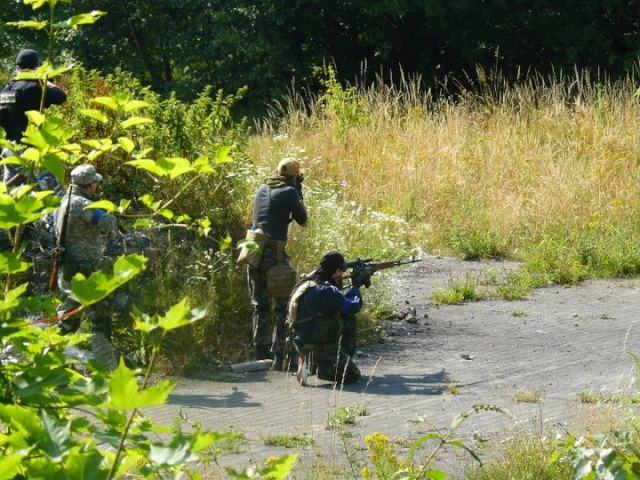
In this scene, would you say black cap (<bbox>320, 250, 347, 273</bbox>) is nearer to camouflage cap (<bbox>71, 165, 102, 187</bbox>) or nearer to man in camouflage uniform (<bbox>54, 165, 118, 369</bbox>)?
man in camouflage uniform (<bbox>54, 165, 118, 369</bbox>)

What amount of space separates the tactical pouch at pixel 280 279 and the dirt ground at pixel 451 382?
779mm

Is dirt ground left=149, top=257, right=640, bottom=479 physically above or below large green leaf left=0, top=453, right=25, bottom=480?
below

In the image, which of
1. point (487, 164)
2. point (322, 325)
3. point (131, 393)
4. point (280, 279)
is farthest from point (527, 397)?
point (487, 164)

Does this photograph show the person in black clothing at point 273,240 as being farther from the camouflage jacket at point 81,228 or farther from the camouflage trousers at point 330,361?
the camouflage jacket at point 81,228

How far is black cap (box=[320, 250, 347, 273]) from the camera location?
9.70 meters

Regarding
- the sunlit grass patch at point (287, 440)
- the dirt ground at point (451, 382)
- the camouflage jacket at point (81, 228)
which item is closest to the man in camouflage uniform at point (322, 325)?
the dirt ground at point (451, 382)

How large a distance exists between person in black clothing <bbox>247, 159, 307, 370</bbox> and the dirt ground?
392 millimetres

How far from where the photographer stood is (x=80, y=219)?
9.10m

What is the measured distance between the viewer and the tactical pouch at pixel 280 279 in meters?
10.3

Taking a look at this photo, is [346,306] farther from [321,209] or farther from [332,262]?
[321,209]

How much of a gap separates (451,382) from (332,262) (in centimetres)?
145

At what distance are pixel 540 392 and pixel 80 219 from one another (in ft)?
13.0

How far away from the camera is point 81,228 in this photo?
9.12 m

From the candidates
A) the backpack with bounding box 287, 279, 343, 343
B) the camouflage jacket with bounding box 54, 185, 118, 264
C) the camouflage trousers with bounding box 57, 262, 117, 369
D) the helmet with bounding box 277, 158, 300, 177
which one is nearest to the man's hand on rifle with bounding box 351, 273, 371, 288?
the backpack with bounding box 287, 279, 343, 343
